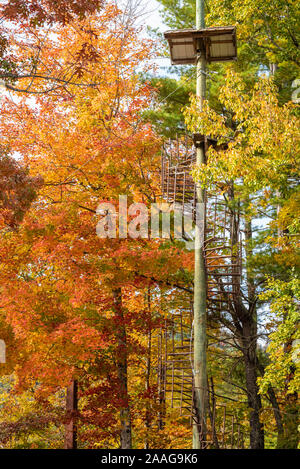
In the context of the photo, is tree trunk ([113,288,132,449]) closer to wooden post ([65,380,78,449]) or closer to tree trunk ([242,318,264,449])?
wooden post ([65,380,78,449])

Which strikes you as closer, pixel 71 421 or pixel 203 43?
pixel 203 43

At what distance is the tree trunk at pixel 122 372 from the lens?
1127cm

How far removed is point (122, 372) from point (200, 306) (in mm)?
4320

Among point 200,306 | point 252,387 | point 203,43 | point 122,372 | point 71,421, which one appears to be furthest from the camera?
point 252,387

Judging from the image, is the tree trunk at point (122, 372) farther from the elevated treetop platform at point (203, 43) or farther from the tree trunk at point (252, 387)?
the elevated treetop platform at point (203, 43)

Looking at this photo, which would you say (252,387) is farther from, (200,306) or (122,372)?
(200,306)

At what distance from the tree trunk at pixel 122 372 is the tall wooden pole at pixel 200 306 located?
344cm

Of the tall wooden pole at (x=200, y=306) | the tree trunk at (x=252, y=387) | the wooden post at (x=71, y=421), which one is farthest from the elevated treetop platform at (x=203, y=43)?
the wooden post at (x=71, y=421)

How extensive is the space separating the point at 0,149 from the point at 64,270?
295 centimetres

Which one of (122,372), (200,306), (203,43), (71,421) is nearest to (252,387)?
(122,372)

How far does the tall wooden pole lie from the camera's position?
776cm

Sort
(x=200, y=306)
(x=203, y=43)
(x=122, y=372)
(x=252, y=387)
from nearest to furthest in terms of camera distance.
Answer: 1. (x=200, y=306)
2. (x=203, y=43)
3. (x=122, y=372)
4. (x=252, y=387)

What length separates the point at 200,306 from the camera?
8312mm
